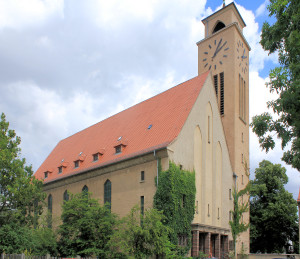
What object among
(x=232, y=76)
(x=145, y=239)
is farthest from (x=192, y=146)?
(x=232, y=76)

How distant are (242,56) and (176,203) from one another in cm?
2004

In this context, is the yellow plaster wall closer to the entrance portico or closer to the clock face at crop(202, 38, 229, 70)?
the entrance portico

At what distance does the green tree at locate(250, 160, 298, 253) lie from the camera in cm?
4534

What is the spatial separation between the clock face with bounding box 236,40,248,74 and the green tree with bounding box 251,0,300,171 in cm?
2554

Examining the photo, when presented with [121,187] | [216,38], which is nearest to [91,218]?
[121,187]

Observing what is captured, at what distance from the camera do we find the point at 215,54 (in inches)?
1571

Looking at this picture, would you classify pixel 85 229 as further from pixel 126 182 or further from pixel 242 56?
pixel 242 56

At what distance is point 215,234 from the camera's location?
30.4 m

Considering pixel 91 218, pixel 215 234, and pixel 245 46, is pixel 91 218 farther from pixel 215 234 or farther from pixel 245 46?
pixel 245 46

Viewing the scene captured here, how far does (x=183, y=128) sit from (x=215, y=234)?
882 centimetres

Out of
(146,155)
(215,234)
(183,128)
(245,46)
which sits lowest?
(215,234)

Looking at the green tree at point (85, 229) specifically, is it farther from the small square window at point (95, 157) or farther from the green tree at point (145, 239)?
the small square window at point (95, 157)

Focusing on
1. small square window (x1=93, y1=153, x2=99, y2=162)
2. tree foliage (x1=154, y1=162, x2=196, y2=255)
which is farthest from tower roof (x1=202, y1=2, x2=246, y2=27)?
tree foliage (x1=154, y1=162, x2=196, y2=255)

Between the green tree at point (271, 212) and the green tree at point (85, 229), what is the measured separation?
2385 centimetres
